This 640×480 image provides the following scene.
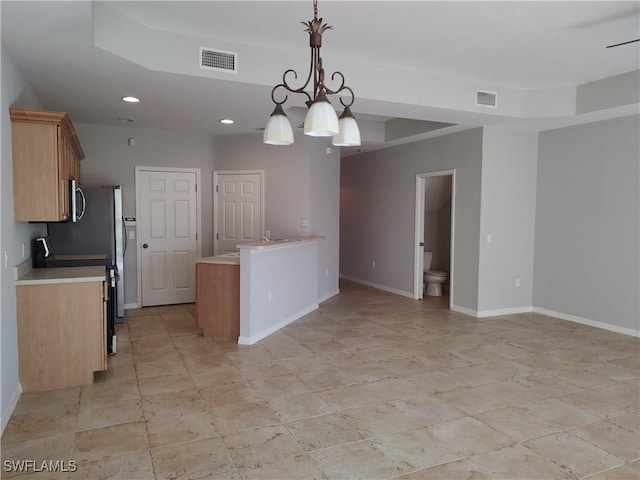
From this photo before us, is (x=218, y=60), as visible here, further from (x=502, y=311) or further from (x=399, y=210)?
(x=502, y=311)

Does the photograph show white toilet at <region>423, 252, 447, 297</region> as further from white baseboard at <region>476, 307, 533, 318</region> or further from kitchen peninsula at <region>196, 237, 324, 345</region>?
kitchen peninsula at <region>196, 237, 324, 345</region>

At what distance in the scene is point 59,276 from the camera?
3555mm

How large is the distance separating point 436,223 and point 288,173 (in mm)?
3348

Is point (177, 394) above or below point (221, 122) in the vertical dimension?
below

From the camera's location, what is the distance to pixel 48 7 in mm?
2570

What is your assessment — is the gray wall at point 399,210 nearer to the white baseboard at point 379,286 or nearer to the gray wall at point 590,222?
the white baseboard at point 379,286

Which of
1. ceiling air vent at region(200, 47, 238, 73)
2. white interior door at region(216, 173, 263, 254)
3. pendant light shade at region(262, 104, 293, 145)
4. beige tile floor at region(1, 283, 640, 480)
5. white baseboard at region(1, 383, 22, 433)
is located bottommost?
beige tile floor at region(1, 283, 640, 480)

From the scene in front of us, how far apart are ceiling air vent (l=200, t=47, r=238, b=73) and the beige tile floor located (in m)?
2.62

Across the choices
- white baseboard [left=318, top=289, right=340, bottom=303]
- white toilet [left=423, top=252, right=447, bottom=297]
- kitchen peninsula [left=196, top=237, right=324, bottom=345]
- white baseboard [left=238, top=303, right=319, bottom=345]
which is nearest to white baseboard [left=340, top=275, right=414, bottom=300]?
white toilet [left=423, top=252, right=447, bottom=297]

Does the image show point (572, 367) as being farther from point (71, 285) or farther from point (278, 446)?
point (71, 285)

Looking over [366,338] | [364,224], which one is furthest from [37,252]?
[364,224]

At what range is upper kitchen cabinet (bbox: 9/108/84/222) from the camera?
3279mm

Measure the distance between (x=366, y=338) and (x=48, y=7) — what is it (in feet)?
13.3

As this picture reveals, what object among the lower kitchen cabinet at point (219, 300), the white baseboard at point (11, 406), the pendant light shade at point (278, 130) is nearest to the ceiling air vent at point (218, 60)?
the pendant light shade at point (278, 130)
